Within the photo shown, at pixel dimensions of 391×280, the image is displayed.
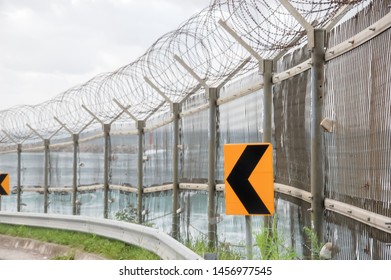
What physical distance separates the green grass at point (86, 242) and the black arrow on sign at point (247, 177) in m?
1.92

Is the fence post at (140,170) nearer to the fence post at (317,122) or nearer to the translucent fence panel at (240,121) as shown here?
the translucent fence panel at (240,121)

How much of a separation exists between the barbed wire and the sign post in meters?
0.98

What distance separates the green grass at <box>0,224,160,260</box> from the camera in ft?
19.5

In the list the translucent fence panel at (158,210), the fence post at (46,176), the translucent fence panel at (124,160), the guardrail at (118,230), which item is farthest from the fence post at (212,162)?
the fence post at (46,176)

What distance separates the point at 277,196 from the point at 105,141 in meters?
5.48

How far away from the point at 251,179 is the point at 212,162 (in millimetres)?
3055

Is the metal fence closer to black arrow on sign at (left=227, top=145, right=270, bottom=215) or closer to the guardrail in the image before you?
black arrow on sign at (left=227, top=145, right=270, bottom=215)

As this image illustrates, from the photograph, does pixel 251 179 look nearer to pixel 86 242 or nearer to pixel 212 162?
pixel 212 162

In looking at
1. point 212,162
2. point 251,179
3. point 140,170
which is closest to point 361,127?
point 251,179

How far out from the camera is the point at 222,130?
655 cm

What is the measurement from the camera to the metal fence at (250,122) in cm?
380

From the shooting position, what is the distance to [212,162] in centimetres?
665

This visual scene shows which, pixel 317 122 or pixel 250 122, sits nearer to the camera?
pixel 317 122
